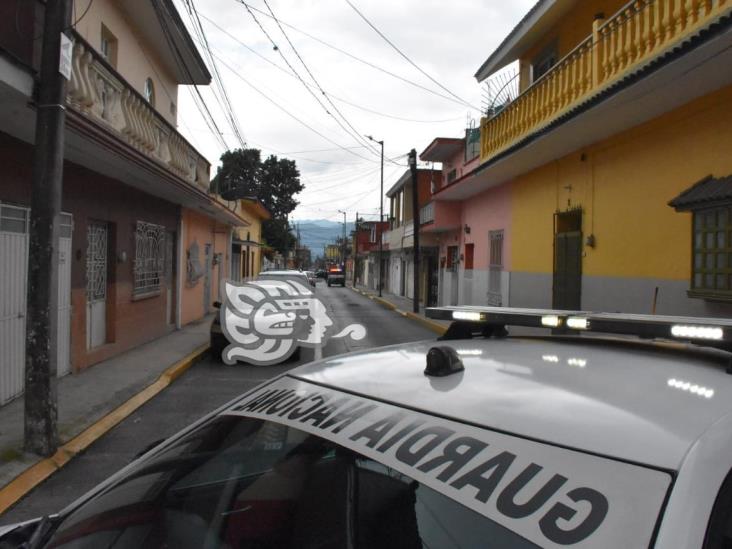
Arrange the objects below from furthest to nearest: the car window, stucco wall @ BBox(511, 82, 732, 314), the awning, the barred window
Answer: the barred window
stucco wall @ BBox(511, 82, 732, 314)
the awning
the car window

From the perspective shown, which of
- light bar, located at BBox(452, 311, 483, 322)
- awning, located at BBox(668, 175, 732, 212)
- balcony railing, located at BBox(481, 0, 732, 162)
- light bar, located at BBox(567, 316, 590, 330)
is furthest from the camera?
balcony railing, located at BBox(481, 0, 732, 162)

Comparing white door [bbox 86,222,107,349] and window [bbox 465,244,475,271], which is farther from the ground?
window [bbox 465,244,475,271]

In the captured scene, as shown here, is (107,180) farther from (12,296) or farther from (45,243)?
(45,243)

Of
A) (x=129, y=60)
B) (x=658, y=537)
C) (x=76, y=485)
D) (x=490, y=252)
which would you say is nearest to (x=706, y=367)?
(x=658, y=537)

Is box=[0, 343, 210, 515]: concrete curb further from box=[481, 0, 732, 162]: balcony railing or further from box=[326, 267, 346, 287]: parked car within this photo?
box=[326, 267, 346, 287]: parked car

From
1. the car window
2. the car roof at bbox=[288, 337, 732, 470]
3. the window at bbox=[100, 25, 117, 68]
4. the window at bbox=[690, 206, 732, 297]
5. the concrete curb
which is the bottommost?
the concrete curb

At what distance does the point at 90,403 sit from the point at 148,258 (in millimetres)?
5447

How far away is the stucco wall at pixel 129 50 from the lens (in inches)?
356

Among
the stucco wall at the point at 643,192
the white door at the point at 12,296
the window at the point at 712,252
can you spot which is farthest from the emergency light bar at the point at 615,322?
the white door at the point at 12,296

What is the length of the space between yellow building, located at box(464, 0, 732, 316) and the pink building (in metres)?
1.31

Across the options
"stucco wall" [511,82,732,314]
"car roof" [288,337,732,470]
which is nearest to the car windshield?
"car roof" [288,337,732,470]

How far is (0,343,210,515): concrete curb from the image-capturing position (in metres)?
4.05

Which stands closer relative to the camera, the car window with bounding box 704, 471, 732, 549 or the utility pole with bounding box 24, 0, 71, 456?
the car window with bounding box 704, 471, 732, 549

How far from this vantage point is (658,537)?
33.8 inches
